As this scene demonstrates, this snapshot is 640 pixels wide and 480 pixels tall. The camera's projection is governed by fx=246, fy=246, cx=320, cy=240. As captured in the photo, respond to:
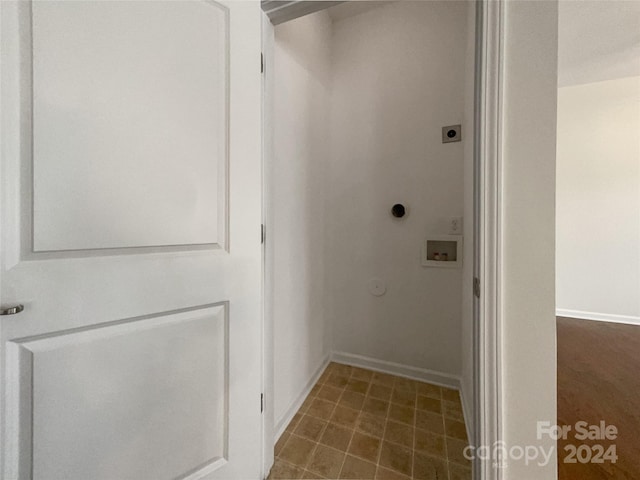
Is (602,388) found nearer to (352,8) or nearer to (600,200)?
(600,200)

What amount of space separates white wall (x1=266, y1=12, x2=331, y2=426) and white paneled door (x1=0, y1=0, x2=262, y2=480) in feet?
0.96

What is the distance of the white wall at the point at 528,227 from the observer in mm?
734

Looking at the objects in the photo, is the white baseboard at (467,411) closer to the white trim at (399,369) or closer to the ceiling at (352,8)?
the white trim at (399,369)

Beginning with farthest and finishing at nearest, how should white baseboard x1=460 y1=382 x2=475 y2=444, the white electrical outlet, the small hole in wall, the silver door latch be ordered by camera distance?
the small hole in wall, the white electrical outlet, white baseboard x1=460 y1=382 x2=475 y2=444, the silver door latch

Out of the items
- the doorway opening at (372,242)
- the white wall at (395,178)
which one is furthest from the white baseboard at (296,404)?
the white wall at (395,178)

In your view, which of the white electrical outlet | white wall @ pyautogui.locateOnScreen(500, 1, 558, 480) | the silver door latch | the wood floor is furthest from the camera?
the white electrical outlet

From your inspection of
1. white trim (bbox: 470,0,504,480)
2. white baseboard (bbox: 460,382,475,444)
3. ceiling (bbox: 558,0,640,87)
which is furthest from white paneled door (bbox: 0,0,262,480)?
ceiling (bbox: 558,0,640,87)

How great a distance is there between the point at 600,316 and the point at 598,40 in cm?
297

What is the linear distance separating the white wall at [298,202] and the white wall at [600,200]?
3.18 m

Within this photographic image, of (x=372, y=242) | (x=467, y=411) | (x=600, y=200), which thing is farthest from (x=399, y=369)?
(x=600, y=200)

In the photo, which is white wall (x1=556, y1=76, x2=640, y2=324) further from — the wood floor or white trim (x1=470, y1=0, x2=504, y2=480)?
white trim (x1=470, y1=0, x2=504, y2=480)

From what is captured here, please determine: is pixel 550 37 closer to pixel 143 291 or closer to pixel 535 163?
pixel 535 163

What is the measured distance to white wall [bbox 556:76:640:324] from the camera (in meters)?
2.82

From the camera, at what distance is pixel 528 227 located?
2.46 feet
